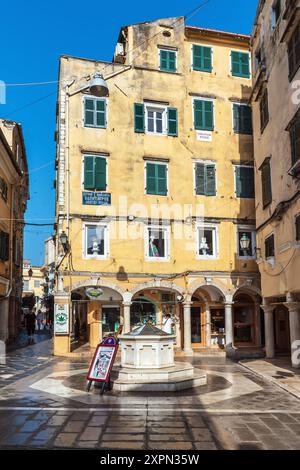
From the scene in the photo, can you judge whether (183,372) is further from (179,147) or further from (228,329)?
(179,147)

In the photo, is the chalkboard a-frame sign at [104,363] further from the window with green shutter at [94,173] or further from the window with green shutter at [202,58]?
the window with green shutter at [202,58]

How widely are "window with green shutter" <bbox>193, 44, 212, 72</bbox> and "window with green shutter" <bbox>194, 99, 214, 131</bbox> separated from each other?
6.17 feet

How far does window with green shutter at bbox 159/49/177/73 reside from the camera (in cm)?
2498

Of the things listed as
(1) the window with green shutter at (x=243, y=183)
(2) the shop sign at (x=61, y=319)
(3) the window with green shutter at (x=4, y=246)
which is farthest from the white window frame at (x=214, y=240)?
(3) the window with green shutter at (x=4, y=246)

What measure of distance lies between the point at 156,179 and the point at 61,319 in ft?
26.9

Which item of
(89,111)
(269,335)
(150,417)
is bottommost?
(150,417)

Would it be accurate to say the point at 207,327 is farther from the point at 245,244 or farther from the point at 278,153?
the point at 278,153

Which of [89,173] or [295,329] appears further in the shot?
[89,173]

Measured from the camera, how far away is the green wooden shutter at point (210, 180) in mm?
24391

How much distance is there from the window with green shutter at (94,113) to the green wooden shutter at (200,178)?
5.25 m

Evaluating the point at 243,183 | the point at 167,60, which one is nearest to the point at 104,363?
the point at 243,183

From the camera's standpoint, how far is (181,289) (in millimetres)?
23250

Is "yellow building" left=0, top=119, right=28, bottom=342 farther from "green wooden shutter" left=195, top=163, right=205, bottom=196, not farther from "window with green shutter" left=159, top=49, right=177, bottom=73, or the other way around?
"green wooden shutter" left=195, top=163, right=205, bottom=196

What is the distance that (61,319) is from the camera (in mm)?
21516
